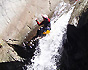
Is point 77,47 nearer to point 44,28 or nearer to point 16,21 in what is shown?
point 44,28

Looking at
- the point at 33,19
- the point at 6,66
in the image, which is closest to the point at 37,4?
the point at 33,19

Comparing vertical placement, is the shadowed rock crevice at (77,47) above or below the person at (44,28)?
below

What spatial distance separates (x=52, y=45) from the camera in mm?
6039

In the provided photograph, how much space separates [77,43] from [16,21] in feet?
10.8

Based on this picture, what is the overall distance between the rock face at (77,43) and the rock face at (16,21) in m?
1.89

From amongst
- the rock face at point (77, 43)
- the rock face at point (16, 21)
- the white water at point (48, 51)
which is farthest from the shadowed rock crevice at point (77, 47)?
the rock face at point (16, 21)

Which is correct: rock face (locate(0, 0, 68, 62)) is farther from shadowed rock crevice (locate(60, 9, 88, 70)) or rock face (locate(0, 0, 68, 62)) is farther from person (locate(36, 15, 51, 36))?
shadowed rock crevice (locate(60, 9, 88, 70))

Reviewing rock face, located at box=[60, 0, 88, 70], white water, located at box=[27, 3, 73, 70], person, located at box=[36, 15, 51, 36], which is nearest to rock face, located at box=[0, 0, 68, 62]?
person, located at box=[36, 15, 51, 36]

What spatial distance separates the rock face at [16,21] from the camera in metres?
5.79

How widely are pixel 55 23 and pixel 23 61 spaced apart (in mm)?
2789

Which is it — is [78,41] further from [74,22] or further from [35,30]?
[35,30]

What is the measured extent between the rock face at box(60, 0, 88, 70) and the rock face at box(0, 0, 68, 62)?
1888 mm

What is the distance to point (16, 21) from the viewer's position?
5.93 metres

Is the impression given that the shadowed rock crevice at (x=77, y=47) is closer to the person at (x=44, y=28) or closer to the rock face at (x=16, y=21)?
the person at (x=44, y=28)
